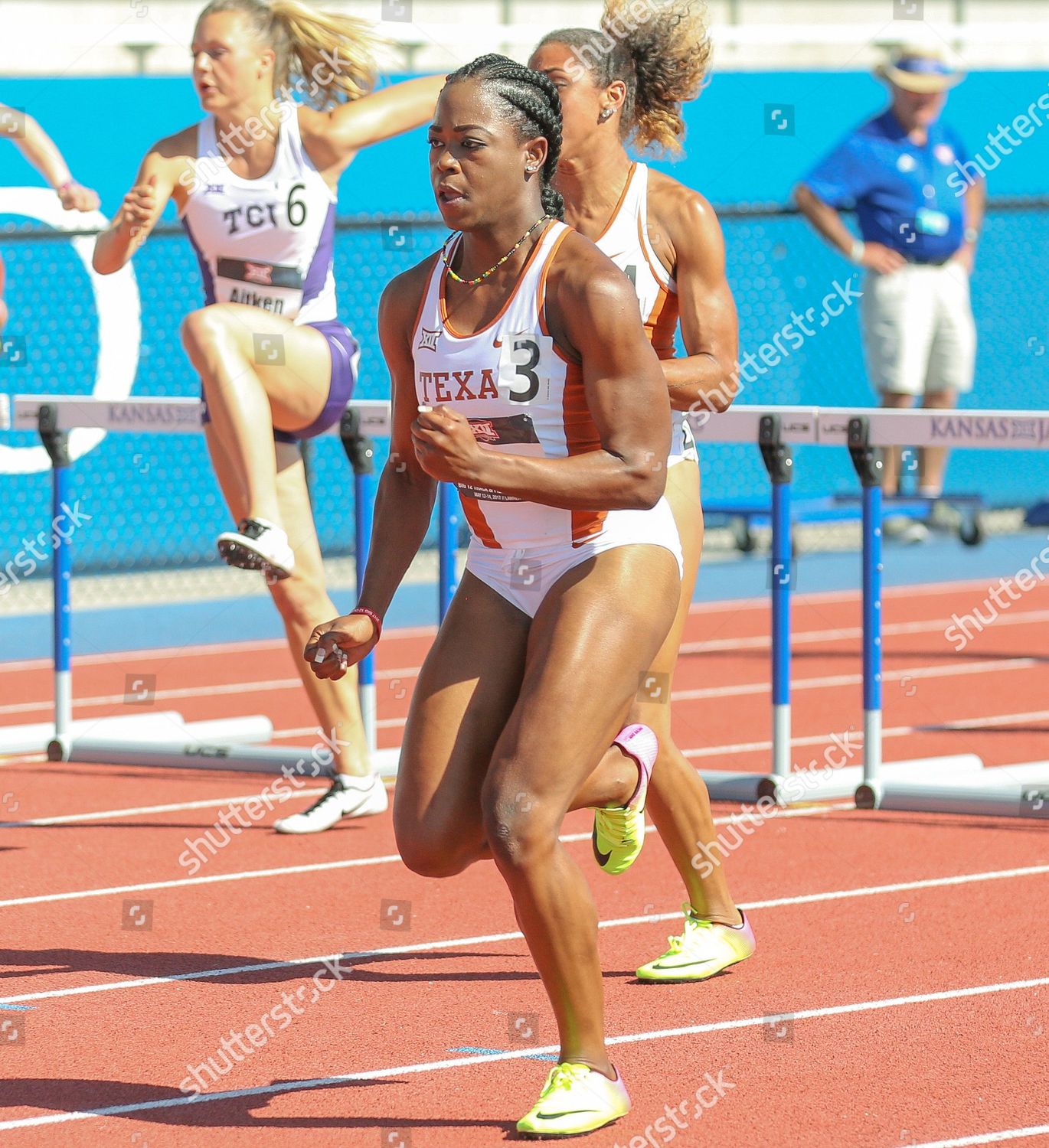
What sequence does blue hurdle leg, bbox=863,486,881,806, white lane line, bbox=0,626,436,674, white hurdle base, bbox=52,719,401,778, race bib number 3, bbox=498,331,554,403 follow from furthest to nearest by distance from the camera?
white lane line, bbox=0,626,436,674
white hurdle base, bbox=52,719,401,778
blue hurdle leg, bbox=863,486,881,806
race bib number 3, bbox=498,331,554,403

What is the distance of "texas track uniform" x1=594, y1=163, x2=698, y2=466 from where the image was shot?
5328 millimetres

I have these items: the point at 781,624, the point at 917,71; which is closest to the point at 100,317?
the point at 917,71

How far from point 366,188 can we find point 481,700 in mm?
10175

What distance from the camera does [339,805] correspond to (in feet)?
24.2

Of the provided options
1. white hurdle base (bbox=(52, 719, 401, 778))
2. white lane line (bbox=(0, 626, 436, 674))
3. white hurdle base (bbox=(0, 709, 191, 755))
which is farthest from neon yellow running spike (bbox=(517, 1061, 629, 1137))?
Result: white lane line (bbox=(0, 626, 436, 674))

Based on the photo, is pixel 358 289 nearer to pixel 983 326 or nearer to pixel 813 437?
pixel 983 326

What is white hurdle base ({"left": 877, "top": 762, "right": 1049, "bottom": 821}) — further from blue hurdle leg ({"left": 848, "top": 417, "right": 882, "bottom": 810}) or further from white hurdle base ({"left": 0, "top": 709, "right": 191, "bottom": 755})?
white hurdle base ({"left": 0, "top": 709, "right": 191, "bottom": 755})

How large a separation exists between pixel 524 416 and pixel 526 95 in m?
0.65

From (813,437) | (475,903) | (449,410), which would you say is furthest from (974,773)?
(449,410)

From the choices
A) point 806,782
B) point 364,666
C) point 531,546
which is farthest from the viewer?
point 364,666

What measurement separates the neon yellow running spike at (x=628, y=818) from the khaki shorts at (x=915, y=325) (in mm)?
9490

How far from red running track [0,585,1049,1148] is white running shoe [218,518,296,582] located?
0.97 meters

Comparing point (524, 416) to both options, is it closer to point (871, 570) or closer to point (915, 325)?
point (871, 570)

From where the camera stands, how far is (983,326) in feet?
52.5
